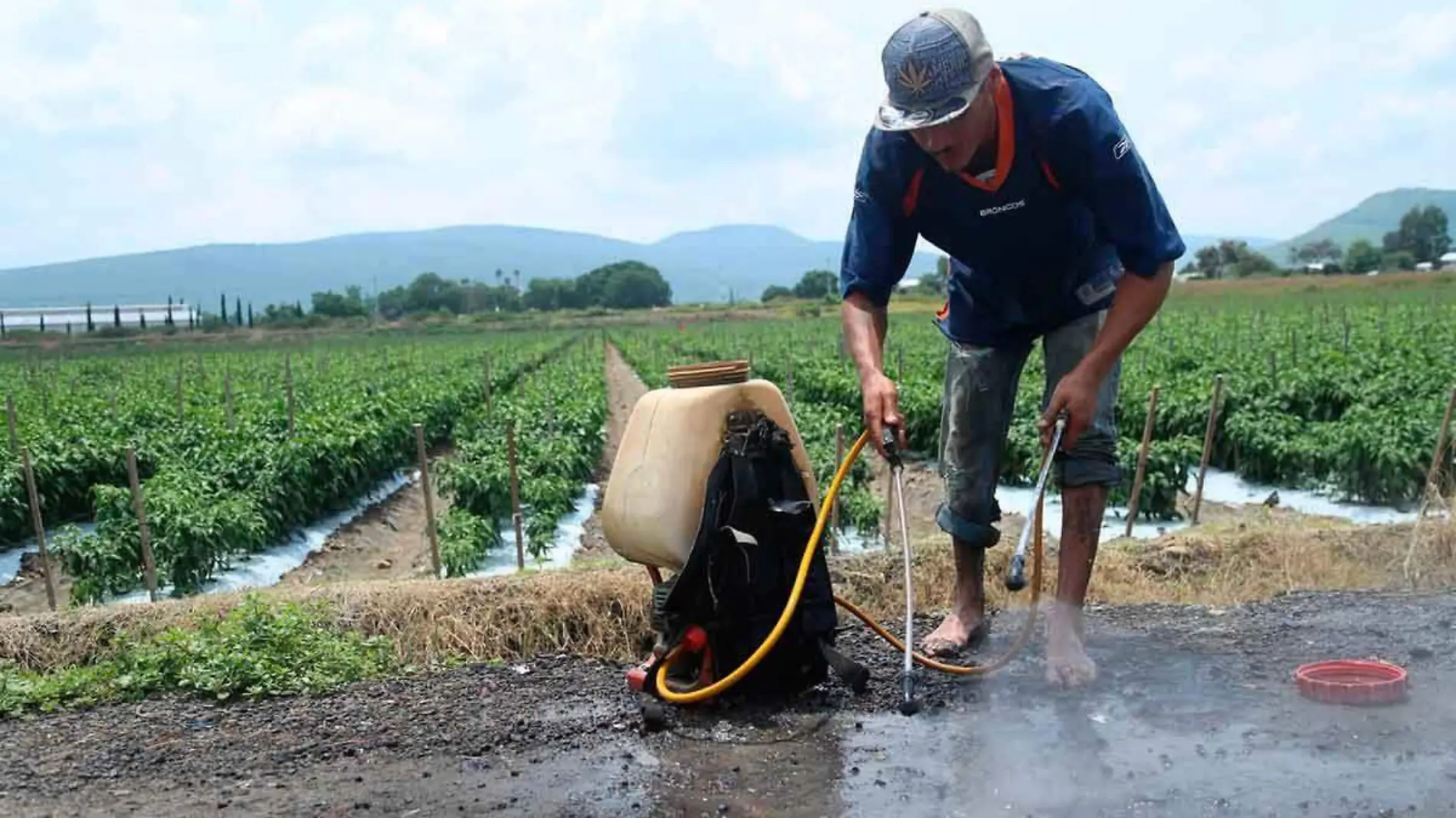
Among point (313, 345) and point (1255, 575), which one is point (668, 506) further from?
point (313, 345)

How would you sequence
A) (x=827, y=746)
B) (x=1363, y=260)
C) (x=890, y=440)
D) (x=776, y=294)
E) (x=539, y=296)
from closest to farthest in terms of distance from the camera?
(x=827, y=746), (x=890, y=440), (x=1363, y=260), (x=539, y=296), (x=776, y=294)

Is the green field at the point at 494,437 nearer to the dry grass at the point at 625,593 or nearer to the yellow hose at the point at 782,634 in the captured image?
the dry grass at the point at 625,593

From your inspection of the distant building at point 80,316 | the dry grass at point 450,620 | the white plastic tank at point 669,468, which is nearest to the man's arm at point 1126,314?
the white plastic tank at point 669,468

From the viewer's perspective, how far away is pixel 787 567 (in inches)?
152

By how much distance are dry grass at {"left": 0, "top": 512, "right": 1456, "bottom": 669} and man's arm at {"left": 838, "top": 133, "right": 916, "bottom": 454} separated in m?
1.41

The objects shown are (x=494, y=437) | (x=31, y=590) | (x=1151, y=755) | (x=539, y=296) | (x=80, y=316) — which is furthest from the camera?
(x=539, y=296)

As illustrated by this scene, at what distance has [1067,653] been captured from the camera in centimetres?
391

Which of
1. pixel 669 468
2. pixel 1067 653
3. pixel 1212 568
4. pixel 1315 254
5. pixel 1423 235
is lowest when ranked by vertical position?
pixel 1212 568

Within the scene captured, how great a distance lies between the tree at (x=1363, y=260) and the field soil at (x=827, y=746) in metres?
80.7

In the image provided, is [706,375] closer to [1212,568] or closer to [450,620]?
[450,620]

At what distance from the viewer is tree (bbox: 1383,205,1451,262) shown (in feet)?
315

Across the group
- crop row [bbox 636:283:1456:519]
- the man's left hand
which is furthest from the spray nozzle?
crop row [bbox 636:283:1456:519]

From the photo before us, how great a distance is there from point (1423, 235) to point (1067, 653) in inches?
4246

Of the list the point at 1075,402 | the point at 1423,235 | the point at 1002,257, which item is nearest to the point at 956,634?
the point at 1075,402
